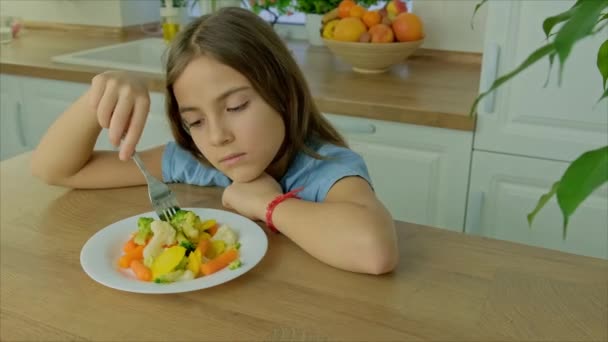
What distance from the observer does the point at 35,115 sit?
2312 mm

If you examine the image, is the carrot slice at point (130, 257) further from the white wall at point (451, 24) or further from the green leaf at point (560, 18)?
the white wall at point (451, 24)

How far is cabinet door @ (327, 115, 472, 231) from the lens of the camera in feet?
5.58

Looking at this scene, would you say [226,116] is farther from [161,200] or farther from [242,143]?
[161,200]

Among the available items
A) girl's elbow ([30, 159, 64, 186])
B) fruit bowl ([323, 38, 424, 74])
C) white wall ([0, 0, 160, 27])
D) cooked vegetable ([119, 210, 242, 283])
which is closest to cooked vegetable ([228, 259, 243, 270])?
cooked vegetable ([119, 210, 242, 283])

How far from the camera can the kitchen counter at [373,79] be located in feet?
5.53

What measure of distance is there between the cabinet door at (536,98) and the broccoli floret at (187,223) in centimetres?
101

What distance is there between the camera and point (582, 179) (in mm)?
293

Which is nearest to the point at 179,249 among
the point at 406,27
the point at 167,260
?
the point at 167,260

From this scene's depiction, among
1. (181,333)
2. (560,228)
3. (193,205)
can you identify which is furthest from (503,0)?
(181,333)

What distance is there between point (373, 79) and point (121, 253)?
A: 128 cm

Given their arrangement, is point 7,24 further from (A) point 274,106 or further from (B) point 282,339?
(B) point 282,339

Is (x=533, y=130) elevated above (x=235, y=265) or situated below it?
below

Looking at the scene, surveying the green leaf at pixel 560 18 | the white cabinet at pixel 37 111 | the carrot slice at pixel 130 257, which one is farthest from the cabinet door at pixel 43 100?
the green leaf at pixel 560 18

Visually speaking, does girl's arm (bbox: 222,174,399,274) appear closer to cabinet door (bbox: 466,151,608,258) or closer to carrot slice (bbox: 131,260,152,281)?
carrot slice (bbox: 131,260,152,281)
